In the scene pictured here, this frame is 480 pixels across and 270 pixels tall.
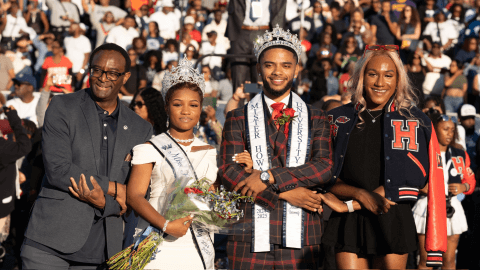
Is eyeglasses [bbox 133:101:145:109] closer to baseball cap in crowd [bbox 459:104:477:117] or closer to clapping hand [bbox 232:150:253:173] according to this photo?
clapping hand [bbox 232:150:253:173]

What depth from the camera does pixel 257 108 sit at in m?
3.69

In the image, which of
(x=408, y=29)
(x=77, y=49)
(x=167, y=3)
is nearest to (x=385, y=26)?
(x=408, y=29)

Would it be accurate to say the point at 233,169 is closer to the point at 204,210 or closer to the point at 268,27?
the point at 204,210

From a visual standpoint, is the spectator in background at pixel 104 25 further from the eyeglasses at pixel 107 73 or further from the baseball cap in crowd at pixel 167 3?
the eyeglasses at pixel 107 73

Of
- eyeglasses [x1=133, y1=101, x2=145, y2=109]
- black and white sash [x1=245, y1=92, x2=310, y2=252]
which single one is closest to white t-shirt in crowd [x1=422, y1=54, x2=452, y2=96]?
eyeglasses [x1=133, y1=101, x2=145, y2=109]

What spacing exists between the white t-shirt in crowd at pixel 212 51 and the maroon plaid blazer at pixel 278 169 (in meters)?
7.48

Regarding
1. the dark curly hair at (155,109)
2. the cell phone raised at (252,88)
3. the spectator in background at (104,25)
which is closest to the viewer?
the dark curly hair at (155,109)

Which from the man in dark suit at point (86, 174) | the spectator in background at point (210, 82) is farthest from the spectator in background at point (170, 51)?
the man in dark suit at point (86, 174)

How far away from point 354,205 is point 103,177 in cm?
165

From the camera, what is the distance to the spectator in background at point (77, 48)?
11414 millimetres

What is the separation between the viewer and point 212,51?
11.5 metres

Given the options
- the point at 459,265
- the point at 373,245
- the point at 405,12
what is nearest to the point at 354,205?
the point at 373,245

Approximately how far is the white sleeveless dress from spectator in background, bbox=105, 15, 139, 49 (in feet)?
28.0

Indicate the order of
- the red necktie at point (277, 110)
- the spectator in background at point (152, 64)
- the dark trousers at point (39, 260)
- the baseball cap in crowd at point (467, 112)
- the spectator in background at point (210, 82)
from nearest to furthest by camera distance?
the dark trousers at point (39, 260) → the red necktie at point (277, 110) → the baseball cap in crowd at point (467, 112) → the spectator in background at point (210, 82) → the spectator in background at point (152, 64)
